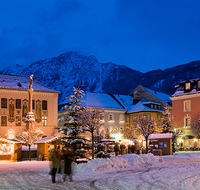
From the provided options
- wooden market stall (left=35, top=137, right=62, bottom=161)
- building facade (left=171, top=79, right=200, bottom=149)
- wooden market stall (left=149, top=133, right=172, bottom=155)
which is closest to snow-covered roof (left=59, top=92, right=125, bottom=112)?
building facade (left=171, top=79, right=200, bottom=149)

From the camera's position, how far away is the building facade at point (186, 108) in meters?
55.4

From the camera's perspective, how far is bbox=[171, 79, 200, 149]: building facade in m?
55.4

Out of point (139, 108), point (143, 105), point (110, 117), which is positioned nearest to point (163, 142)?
point (139, 108)

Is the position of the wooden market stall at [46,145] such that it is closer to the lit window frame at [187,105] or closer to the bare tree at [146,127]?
the bare tree at [146,127]

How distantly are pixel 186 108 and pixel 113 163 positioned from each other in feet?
130

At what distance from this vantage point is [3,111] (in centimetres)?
5588

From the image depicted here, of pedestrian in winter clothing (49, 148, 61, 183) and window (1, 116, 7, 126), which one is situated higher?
window (1, 116, 7, 126)

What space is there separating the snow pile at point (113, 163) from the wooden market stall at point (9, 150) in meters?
15.1

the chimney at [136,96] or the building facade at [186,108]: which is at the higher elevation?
the chimney at [136,96]

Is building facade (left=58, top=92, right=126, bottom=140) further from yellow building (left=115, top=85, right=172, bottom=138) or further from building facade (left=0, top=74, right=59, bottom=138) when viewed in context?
building facade (left=0, top=74, right=59, bottom=138)

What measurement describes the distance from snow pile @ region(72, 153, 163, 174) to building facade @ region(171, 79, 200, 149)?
32.0 meters

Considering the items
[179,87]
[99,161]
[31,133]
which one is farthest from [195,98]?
[99,161]

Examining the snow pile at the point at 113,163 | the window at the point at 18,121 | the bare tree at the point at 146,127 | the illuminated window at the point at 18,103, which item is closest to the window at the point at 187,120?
the bare tree at the point at 146,127

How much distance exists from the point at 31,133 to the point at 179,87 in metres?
29.5
